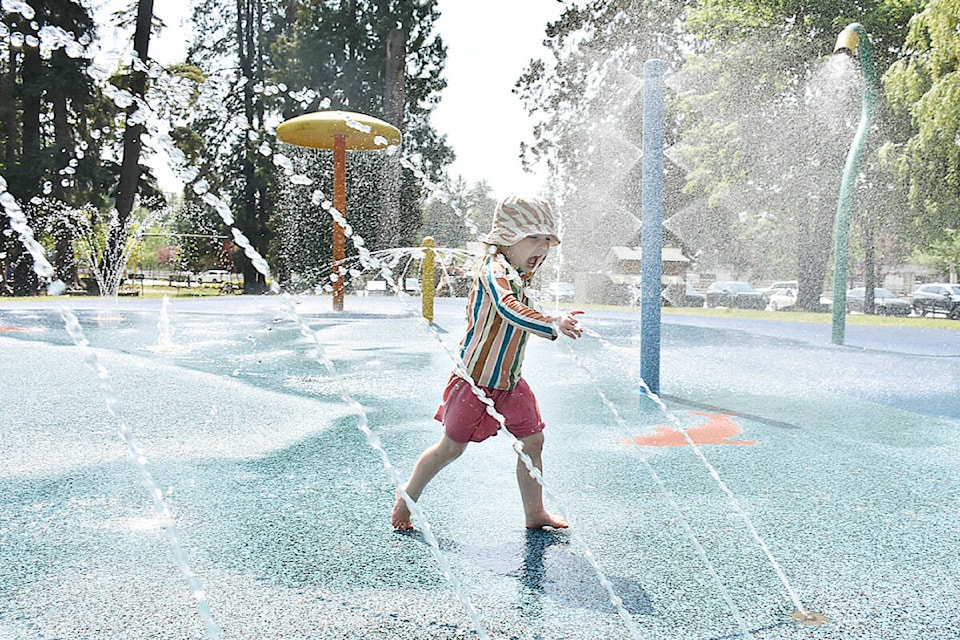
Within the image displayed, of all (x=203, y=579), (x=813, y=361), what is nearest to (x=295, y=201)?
(x=813, y=361)

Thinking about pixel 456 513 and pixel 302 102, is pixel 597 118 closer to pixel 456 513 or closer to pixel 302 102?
pixel 302 102

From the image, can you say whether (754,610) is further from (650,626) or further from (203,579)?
(203,579)

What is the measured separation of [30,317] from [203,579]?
11486mm

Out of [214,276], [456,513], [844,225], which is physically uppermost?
[844,225]

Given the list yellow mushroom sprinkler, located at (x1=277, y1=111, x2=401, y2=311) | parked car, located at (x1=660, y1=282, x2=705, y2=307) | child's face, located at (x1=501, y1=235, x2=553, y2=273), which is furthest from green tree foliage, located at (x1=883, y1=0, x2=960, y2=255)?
child's face, located at (x1=501, y1=235, x2=553, y2=273)

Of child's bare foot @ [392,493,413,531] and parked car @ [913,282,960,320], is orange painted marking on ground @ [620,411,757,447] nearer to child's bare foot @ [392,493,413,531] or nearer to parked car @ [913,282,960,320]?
child's bare foot @ [392,493,413,531]

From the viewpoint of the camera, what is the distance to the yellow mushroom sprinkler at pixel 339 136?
12875 millimetres

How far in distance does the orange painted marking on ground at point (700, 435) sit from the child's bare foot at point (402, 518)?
4.90 feet

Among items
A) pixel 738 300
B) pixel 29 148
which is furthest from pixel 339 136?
pixel 738 300

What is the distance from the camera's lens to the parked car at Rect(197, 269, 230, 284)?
1241 inches

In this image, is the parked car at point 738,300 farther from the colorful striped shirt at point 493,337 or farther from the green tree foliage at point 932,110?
the colorful striped shirt at point 493,337

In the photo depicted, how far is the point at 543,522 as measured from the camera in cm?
262

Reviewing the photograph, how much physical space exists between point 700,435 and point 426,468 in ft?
7.00

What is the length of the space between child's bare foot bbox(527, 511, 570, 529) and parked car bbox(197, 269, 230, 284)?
30.4 meters
